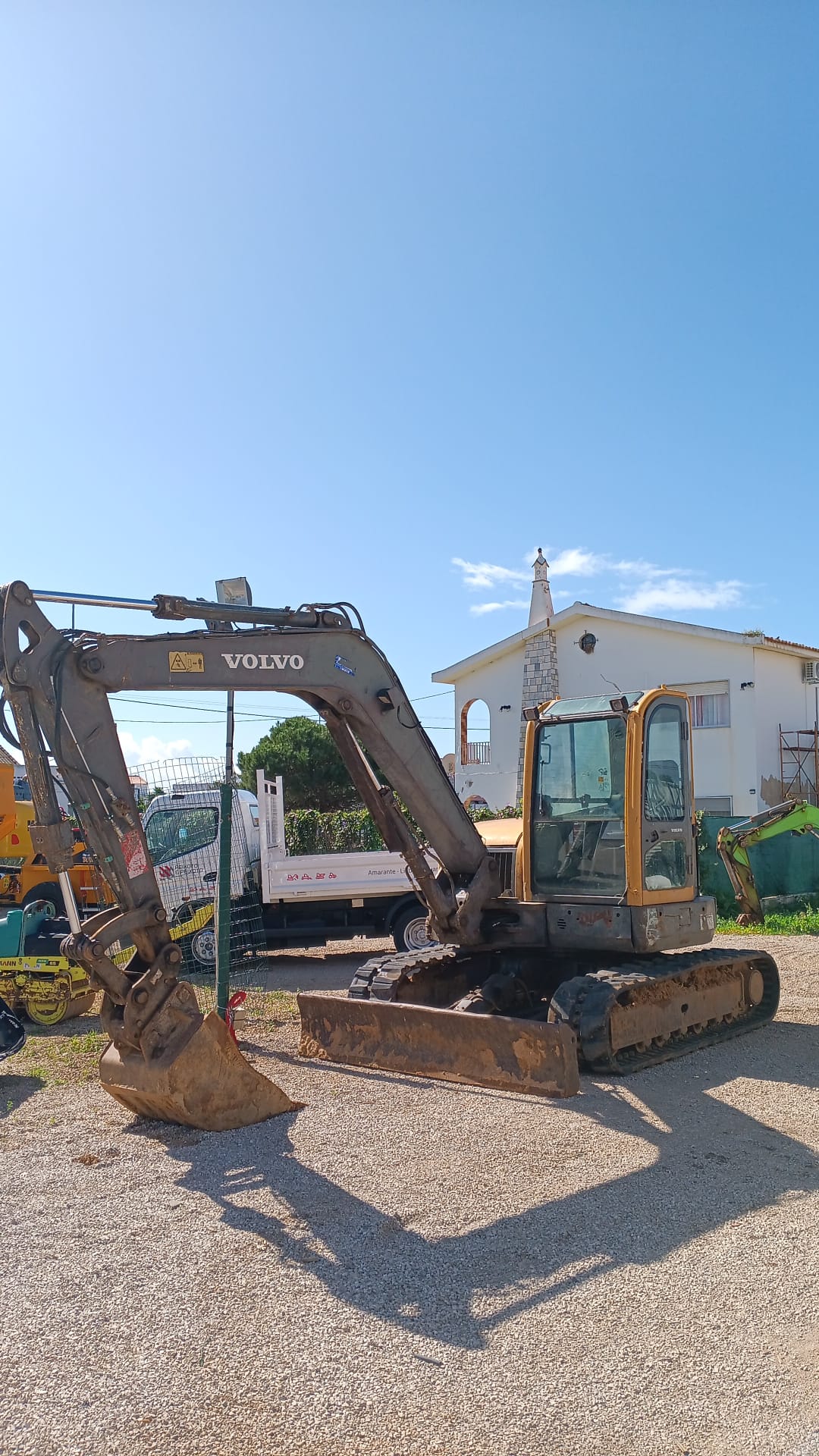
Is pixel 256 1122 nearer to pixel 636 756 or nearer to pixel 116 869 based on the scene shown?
pixel 116 869

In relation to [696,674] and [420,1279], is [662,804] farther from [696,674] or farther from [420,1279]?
[696,674]

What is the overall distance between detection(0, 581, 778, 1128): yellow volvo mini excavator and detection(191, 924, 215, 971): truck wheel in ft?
15.2

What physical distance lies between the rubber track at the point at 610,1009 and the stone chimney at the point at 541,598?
1923 cm

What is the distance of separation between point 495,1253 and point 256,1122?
235 centimetres

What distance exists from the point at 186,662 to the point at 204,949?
7.35 m

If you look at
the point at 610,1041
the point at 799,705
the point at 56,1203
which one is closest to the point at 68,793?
the point at 56,1203

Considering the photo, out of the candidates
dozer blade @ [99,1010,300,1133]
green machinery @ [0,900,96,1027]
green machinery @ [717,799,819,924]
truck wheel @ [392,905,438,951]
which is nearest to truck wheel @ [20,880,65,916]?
truck wheel @ [392,905,438,951]

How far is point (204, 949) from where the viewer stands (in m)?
13.3

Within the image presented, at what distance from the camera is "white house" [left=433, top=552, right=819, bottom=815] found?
24.5 metres

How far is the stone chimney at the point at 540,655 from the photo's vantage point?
27641 millimetres

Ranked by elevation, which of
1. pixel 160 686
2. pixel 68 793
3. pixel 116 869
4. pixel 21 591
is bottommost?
pixel 116 869

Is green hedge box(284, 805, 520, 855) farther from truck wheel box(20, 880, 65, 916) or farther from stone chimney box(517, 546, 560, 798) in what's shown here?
stone chimney box(517, 546, 560, 798)

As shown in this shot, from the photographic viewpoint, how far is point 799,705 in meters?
25.8

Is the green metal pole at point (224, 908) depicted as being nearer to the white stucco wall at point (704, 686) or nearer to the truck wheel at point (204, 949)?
the truck wheel at point (204, 949)
